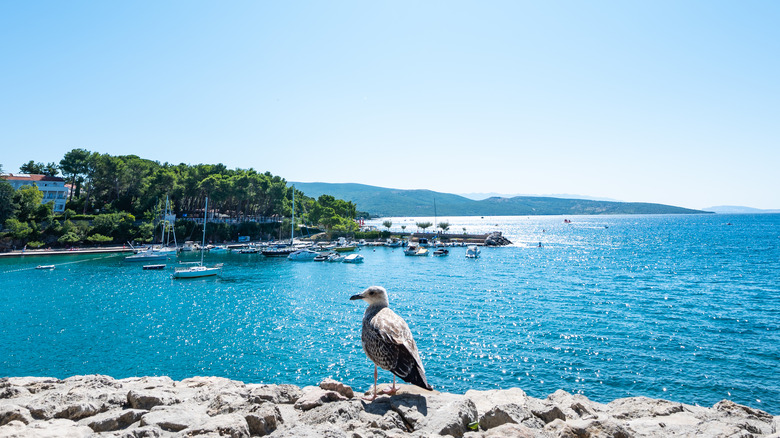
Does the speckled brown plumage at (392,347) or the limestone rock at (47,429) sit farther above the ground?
the speckled brown plumage at (392,347)

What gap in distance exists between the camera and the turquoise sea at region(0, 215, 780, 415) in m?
17.5

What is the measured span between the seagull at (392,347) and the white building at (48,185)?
104m

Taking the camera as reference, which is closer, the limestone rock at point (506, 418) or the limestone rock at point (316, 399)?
the limestone rock at point (506, 418)

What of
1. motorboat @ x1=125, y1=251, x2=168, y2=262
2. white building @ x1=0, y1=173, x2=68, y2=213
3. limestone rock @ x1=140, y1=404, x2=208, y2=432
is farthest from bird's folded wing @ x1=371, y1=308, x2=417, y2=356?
white building @ x1=0, y1=173, x2=68, y2=213

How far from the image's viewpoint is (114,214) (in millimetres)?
77000

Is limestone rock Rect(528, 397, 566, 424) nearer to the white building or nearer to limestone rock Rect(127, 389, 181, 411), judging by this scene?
limestone rock Rect(127, 389, 181, 411)

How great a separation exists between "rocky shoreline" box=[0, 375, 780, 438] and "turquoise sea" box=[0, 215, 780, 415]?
27.0 ft

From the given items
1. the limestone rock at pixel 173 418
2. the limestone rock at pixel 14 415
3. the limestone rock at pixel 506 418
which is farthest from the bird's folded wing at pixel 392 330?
the limestone rock at pixel 14 415

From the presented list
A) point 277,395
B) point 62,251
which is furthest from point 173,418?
point 62,251

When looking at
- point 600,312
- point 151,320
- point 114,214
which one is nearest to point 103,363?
point 151,320

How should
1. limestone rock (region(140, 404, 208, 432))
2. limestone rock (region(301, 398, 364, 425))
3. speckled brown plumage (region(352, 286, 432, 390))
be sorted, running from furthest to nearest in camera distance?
speckled brown plumage (region(352, 286, 432, 390)) < limestone rock (region(140, 404, 208, 432)) < limestone rock (region(301, 398, 364, 425))

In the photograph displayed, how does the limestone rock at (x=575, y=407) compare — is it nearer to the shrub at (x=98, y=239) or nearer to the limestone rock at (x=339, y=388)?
the limestone rock at (x=339, y=388)

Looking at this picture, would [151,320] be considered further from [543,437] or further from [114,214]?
[114,214]

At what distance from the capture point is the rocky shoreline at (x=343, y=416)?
5.88 metres
